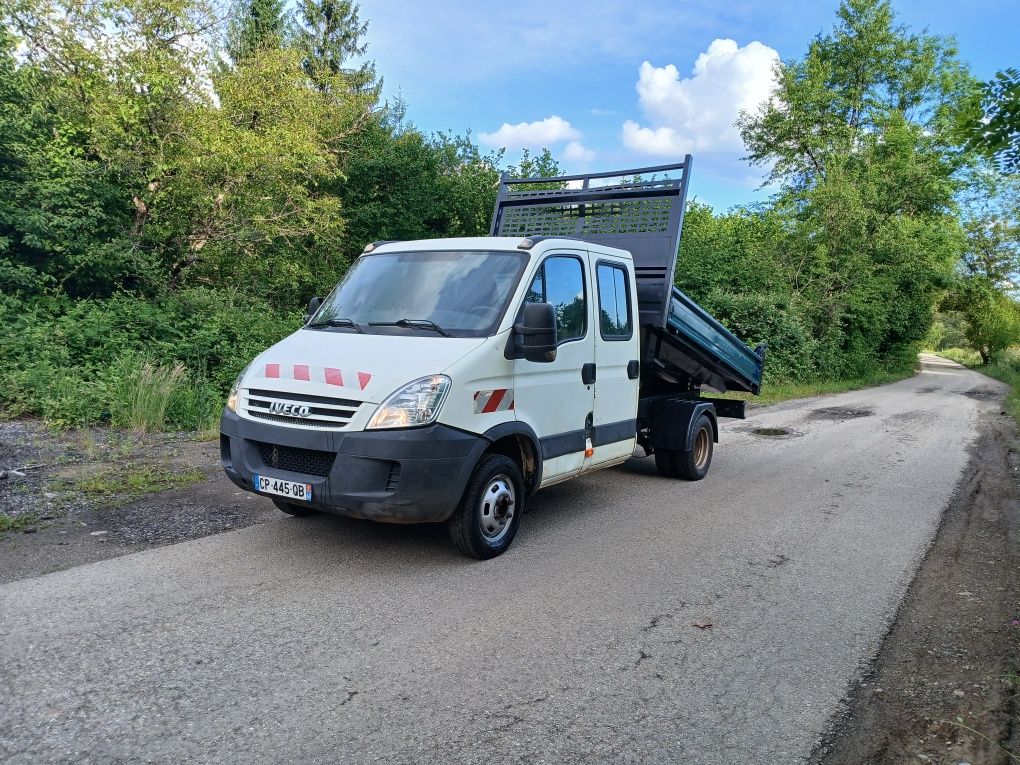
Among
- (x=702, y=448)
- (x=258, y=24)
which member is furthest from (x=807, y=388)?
(x=258, y=24)

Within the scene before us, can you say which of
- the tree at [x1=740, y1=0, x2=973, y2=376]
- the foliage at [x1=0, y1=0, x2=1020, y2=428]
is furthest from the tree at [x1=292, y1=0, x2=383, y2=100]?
the tree at [x1=740, y1=0, x2=973, y2=376]

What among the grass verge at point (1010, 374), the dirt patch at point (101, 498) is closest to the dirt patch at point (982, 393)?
the grass verge at point (1010, 374)

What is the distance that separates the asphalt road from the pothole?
518 centimetres

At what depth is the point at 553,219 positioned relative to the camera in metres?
7.88

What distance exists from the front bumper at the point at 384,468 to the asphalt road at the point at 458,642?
0.50 meters

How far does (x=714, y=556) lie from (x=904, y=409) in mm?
14392

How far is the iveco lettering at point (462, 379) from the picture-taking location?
4.59 meters

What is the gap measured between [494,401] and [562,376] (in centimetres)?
88

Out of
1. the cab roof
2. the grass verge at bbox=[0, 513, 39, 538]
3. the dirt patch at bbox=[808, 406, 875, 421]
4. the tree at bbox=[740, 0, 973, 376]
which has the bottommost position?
the grass verge at bbox=[0, 513, 39, 538]

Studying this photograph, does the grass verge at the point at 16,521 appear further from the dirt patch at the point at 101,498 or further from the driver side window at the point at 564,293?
the driver side window at the point at 564,293

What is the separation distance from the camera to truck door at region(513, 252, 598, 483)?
5.41 meters

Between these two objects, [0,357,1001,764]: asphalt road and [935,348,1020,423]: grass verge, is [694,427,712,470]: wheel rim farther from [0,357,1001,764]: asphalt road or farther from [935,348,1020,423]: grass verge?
[935,348,1020,423]: grass verge

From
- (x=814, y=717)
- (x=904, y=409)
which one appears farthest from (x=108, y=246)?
(x=904, y=409)

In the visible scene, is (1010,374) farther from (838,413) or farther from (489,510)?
(489,510)
